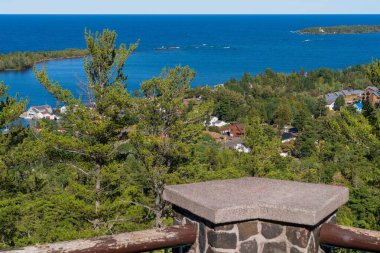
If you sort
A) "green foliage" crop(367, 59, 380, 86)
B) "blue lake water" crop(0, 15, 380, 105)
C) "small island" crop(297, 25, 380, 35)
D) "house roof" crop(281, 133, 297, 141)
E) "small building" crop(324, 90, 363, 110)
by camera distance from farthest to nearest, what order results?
"small island" crop(297, 25, 380, 35) < "blue lake water" crop(0, 15, 380, 105) < "small building" crop(324, 90, 363, 110) < "house roof" crop(281, 133, 297, 141) < "green foliage" crop(367, 59, 380, 86)

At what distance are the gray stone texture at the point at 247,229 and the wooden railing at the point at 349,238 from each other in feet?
1.01

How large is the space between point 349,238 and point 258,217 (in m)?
0.41

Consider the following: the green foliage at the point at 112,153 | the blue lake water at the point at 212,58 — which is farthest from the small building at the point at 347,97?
the green foliage at the point at 112,153

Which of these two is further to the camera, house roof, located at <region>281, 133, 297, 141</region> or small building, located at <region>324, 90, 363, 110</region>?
small building, located at <region>324, 90, 363, 110</region>

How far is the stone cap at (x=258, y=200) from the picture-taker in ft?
7.43

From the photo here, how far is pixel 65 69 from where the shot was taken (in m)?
77.4

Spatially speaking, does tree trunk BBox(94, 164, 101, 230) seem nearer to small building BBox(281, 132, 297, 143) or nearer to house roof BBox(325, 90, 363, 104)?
small building BBox(281, 132, 297, 143)

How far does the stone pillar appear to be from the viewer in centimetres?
227

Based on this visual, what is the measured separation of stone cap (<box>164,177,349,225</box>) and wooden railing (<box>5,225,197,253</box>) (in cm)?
13

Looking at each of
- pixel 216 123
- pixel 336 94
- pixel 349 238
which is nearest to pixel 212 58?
pixel 336 94

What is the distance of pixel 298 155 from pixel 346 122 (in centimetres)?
2359

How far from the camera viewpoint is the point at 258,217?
2318 mm

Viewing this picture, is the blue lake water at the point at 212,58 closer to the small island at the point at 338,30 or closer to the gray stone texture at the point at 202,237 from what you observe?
the small island at the point at 338,30

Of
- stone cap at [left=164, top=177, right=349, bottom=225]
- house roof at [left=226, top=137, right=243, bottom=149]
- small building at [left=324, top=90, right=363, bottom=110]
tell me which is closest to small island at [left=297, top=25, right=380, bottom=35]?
small building at [left=324, top=90, right=363, bottom=110]
